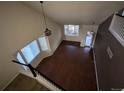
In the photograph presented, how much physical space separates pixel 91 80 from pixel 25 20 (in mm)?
4254

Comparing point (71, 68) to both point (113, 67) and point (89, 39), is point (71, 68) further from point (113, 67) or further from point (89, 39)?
point (89, 39)

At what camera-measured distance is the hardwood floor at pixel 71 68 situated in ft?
14.8

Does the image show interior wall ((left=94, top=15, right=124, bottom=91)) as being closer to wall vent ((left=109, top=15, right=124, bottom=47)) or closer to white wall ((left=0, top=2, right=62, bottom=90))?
wall vent ((left=109, top=15, right=124, bottom=47))

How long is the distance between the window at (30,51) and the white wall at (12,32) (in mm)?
724

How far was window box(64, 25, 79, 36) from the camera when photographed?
7.91 metres

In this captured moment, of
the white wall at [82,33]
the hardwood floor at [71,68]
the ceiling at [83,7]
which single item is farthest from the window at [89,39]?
the ceiling at [83,7]

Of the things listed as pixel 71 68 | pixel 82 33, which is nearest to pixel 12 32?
pixel 71 68

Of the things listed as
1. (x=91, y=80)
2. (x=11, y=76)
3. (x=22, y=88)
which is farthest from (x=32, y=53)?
(x=91, y=80)

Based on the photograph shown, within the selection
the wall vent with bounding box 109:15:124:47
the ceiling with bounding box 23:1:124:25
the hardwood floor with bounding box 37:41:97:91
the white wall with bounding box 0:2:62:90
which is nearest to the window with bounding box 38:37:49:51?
the hardwood floor with bounding box 37:41:97:91

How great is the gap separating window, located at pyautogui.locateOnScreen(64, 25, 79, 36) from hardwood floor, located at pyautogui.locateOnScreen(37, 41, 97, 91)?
1.38 metres

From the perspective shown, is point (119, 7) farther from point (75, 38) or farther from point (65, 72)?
point (75, 38)

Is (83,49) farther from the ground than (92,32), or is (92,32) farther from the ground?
(92,32)

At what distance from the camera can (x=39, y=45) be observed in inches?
237

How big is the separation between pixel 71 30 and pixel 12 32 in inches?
215
